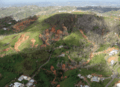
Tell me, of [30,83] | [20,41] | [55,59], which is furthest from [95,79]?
[20,41]

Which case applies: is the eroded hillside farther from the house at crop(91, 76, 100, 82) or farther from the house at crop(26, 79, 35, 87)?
the house at crop(26, 79, 35, 87)

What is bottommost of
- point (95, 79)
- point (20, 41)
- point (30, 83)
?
point (30, 83)

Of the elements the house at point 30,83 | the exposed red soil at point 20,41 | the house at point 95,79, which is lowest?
the house at point 30,83

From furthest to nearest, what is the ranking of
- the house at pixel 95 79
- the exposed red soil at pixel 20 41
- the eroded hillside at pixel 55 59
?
the exposed red soil at pixel 20 41 < the eroded hillside at pixel 55 59 < the house at pixel 95 79

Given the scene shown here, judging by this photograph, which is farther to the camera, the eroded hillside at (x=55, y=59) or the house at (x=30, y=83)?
the eroded hillside at (x=55, y=59)

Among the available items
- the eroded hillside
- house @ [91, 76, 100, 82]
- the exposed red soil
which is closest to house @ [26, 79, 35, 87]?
the eroded hillside

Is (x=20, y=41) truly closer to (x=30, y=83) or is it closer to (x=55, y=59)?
(x=55, y=59)

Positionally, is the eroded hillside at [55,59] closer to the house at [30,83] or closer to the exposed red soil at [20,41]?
the exposed red soil at [20,41]

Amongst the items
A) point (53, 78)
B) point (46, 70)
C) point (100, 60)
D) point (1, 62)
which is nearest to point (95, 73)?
point (100, 60)

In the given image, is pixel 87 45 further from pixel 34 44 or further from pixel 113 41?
pixel 34 44

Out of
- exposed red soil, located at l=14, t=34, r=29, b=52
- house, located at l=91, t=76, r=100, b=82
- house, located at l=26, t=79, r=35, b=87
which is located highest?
exposed red soil, located at l=14, t=34, r=29, b=52

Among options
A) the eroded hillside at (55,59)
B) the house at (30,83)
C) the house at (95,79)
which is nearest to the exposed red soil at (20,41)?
the eroded hillside at (55,59)
